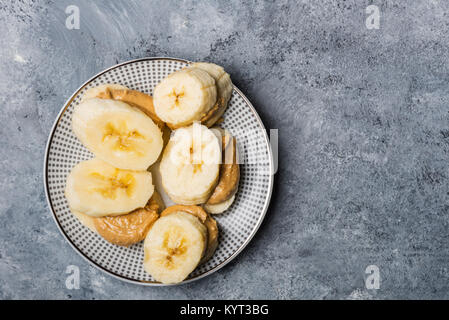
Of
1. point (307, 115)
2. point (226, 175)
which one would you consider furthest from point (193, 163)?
point (307, 115)

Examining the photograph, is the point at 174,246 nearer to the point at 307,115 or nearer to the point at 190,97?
the point at 190,97

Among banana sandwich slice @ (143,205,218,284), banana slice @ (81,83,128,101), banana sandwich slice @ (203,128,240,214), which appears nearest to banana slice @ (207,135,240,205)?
banana sandwich slice @ (203,128,240,214)

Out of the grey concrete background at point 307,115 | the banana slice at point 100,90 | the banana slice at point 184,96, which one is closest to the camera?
the banana slice at point 184,96

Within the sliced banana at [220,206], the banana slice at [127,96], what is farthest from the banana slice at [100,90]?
the sliced banana at [220,206]

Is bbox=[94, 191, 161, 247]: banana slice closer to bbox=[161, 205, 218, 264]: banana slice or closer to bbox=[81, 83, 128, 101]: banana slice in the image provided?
bbox=[161, 205, 218, 264]: banana slice

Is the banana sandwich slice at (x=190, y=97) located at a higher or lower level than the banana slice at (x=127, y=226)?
higher

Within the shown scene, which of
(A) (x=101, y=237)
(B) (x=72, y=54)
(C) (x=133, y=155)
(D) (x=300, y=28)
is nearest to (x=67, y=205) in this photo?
(A) (x=101, y=237)

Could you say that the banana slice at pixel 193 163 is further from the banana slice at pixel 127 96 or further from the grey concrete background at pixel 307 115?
the grey concrete background at pixel 307 115
